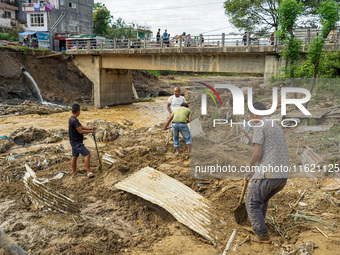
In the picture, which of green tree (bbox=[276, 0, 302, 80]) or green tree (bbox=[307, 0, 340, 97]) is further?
green tree (bbox=[276, 0, 302, 80])

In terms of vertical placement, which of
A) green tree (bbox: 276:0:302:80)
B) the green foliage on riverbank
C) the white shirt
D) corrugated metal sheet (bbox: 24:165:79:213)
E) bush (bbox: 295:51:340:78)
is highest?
the green foliage on riverbank

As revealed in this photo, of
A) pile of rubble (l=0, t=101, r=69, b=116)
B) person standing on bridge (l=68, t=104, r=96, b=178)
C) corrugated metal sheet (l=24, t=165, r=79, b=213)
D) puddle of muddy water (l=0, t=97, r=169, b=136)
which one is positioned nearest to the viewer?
corrugated metal sheet (l=24, t=165, r=79, b=213)

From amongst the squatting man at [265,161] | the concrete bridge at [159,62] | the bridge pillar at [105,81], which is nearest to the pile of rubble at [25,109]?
the bridge pillar at [105,81]

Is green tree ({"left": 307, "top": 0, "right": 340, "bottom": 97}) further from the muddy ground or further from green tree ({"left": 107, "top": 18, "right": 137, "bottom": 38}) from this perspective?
green tree ({"left": 107, "top": 18, "right": 137, "bottom": 38})

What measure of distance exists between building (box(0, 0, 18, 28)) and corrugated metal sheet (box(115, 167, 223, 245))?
42.4m

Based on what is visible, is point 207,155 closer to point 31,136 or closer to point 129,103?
point 31,136

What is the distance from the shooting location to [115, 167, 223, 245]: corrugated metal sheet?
14.5 ft

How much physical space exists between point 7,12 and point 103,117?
106 ft

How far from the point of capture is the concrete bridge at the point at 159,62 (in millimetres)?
15258

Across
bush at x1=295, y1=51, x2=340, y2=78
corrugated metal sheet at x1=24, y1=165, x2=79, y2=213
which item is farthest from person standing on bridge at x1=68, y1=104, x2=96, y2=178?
bush at x1=295, y1=51, x2=340, y2=78

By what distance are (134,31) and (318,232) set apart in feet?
172

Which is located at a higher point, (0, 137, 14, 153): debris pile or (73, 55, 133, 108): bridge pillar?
(73, 55, 133, 108): bridge pillar

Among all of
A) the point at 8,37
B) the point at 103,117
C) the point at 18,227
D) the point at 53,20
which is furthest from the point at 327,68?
the point at 53,20

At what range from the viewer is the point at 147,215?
5.09 meters
